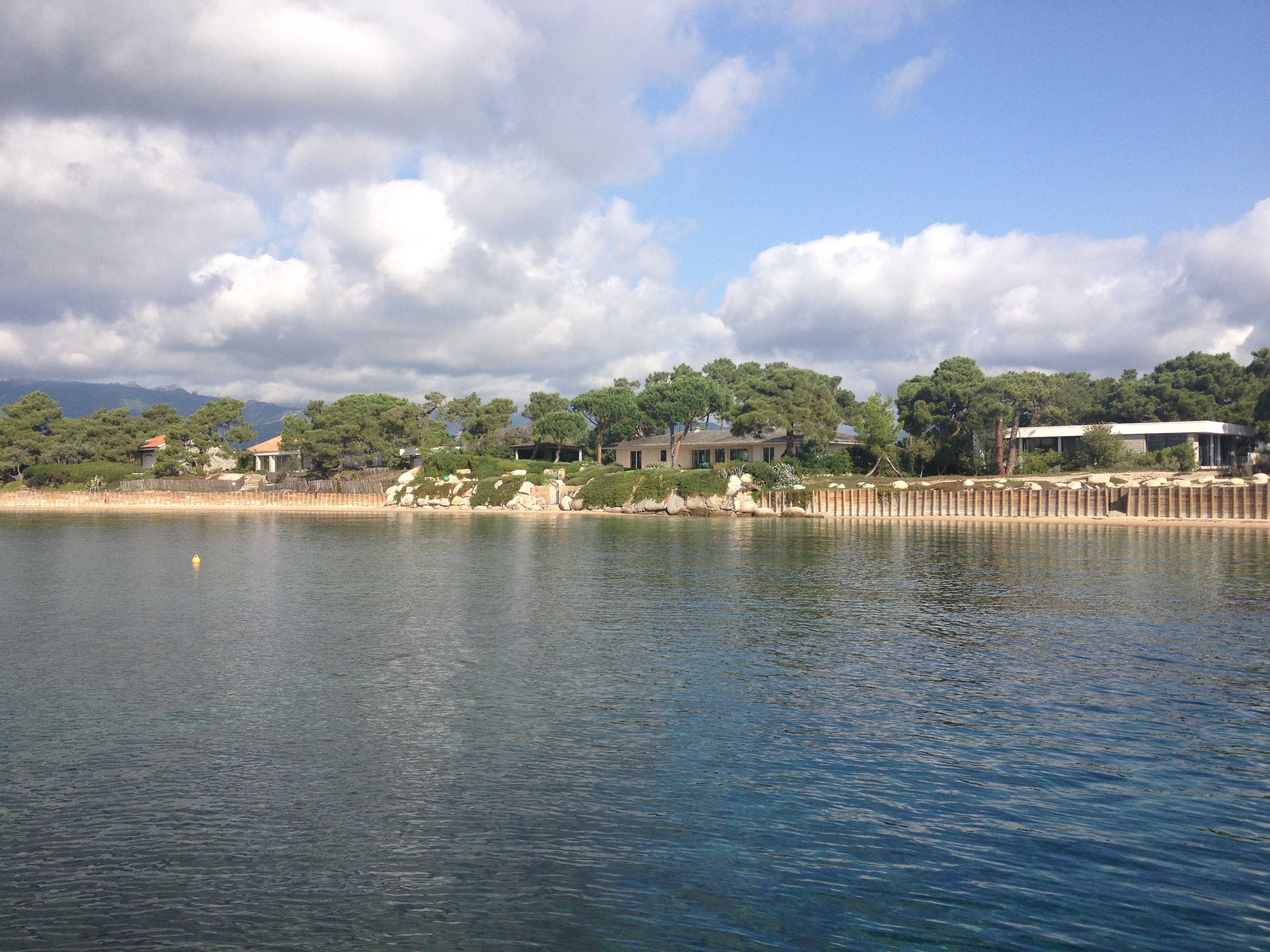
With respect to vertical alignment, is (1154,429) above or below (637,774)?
above

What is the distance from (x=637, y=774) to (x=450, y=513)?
8170 cm

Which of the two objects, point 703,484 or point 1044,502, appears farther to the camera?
point 703,484

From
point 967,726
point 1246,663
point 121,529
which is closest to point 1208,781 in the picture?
point 967,726

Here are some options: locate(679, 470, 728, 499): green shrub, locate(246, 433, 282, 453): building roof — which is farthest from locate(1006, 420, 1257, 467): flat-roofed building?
locate(246, 433, 282, 453): building roof

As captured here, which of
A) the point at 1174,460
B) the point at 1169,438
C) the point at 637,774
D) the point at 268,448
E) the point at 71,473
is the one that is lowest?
the point at 637,774

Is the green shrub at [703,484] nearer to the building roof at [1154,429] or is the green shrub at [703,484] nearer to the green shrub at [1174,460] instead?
Result: the building roof at [1154,429]

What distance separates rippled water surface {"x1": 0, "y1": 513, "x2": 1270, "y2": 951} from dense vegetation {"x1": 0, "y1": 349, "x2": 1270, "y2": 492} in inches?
2234

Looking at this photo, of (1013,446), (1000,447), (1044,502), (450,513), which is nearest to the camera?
(1044,502)

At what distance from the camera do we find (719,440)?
102 metres

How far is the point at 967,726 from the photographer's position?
1510 centimetres

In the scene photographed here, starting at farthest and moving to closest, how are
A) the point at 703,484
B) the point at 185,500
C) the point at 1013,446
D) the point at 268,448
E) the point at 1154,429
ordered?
the point at 268,448 → the point at 185,500 → the point at 1154,429 → the point at 703,484 → the point at 1013,446

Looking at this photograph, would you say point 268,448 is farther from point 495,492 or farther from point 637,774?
point 637,774

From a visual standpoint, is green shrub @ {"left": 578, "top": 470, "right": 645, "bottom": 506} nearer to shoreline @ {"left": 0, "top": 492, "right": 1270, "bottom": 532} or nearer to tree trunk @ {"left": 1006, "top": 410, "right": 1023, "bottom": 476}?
shoreline @ {"left": 0, "top": 492, "right": 1270, "bottom": 532}

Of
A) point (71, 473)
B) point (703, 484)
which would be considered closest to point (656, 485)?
point (703, 484)
